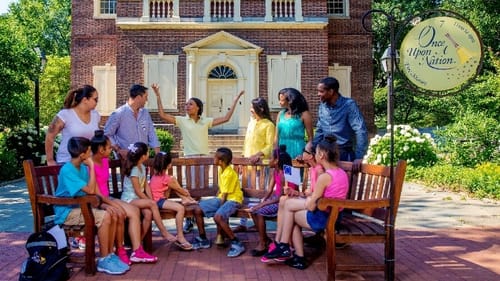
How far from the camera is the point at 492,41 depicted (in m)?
20.5

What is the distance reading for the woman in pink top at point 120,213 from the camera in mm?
4816

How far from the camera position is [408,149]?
13.1 m

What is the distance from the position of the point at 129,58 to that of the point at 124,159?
14.3 metres

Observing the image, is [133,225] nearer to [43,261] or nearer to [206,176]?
[43,261]

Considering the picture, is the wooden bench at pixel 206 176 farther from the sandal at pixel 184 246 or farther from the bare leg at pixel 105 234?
the bare leg at pixel 105 234

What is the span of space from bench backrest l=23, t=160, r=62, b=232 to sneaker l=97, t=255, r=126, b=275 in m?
0.69

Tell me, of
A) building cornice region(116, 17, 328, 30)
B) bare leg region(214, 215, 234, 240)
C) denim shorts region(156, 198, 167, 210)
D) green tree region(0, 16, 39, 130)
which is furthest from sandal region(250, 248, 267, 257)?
building cornice region(116, 17, 328, 30)

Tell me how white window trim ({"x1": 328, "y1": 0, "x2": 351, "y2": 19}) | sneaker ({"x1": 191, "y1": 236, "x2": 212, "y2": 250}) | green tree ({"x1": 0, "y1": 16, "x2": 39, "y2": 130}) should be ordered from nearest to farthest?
sneaker ({"x1": 191, "y1": 236, "x2": 212, "y2": 250}) → green tree ({"x1": 0, "y1": 16, "x2": 39, "y2": 130}) → white window trim ({"x1": 328, "y1": 0, "x2": 351, "y2": 19})

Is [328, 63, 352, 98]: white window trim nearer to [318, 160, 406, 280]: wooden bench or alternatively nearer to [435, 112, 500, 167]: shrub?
[435, 112, 500, 167]: shrub

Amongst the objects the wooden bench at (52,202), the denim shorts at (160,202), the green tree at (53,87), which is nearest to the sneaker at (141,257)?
the wooden bench at (52,202)

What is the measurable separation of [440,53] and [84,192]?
3.98 meters

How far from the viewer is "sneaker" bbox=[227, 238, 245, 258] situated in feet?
17.0

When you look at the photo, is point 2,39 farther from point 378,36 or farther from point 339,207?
point 378,36

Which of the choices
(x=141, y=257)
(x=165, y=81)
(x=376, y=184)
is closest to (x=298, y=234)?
(x=376, y=184)
